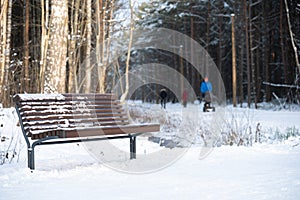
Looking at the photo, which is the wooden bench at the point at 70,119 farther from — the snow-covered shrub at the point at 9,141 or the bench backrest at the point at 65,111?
the snow-covered shrub at the point at 9,141

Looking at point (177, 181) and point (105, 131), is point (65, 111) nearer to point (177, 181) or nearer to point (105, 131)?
point (105, 131)

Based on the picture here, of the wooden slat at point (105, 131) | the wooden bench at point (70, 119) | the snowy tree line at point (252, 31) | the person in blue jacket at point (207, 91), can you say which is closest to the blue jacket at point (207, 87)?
the person in blue jacket at point (207, 91)

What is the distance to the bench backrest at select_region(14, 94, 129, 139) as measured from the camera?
13.1 feet

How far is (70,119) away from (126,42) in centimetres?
2295

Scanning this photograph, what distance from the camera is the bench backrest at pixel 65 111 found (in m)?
3.98

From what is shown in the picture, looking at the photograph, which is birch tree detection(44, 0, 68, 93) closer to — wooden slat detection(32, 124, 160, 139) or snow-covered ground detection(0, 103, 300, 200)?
snow-covered ground detection(0, 103, 300, 200)

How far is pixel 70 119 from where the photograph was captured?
14.1ft

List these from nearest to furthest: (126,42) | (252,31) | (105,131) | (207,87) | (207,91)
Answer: (105,131) → (207,91) → (207,87) → (252,31) → (126,42)

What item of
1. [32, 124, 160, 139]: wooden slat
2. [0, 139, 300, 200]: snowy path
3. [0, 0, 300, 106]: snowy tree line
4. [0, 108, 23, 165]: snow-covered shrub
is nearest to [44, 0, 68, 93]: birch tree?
[0, 0, 300, 106]: snowy tree line

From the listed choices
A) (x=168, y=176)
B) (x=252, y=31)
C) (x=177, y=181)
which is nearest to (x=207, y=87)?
(x=252, y=31)

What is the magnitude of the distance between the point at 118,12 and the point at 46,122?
12.8 m

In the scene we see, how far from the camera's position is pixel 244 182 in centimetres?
321

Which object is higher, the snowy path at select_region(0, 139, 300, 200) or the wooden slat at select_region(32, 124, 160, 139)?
the wooden slat at select_region(32, 124, 160, 139)

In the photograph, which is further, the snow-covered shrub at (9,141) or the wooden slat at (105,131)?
the snow-covered shrub at (9,141)
